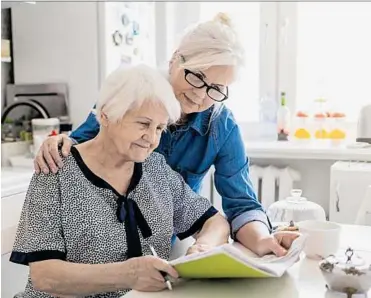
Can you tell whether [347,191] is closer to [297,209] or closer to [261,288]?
[297,209]

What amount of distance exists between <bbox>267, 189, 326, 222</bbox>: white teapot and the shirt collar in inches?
13.3

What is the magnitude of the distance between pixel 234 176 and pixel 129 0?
6.91 feet

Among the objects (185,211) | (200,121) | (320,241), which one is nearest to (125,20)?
(200,121)

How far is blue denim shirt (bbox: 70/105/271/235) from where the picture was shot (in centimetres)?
175

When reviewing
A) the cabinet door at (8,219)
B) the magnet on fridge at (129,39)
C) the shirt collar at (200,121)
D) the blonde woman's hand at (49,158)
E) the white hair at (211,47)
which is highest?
the magnet on fridge at (129,39)

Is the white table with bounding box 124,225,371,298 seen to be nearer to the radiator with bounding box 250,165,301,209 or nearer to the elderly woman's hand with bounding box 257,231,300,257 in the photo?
the elderly woman's hand with bounding box 257,231,300,257

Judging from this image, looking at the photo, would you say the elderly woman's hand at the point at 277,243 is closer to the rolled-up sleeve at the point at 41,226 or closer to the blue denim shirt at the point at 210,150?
the blue denim shirt at the point at 210,150

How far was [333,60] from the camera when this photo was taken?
11.6 ft

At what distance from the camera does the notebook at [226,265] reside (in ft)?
3.70

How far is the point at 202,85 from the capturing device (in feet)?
5.38

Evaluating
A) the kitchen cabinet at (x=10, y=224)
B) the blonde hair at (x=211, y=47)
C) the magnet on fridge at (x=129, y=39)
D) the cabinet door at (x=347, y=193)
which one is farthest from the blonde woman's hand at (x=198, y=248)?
the magnet on fridge at (x=129, y=39)

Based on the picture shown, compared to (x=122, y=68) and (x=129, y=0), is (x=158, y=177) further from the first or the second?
(x=129, y=0)

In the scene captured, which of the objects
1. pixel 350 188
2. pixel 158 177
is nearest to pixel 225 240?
pixel 158 177

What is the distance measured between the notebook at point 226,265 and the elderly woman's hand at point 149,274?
2cm
